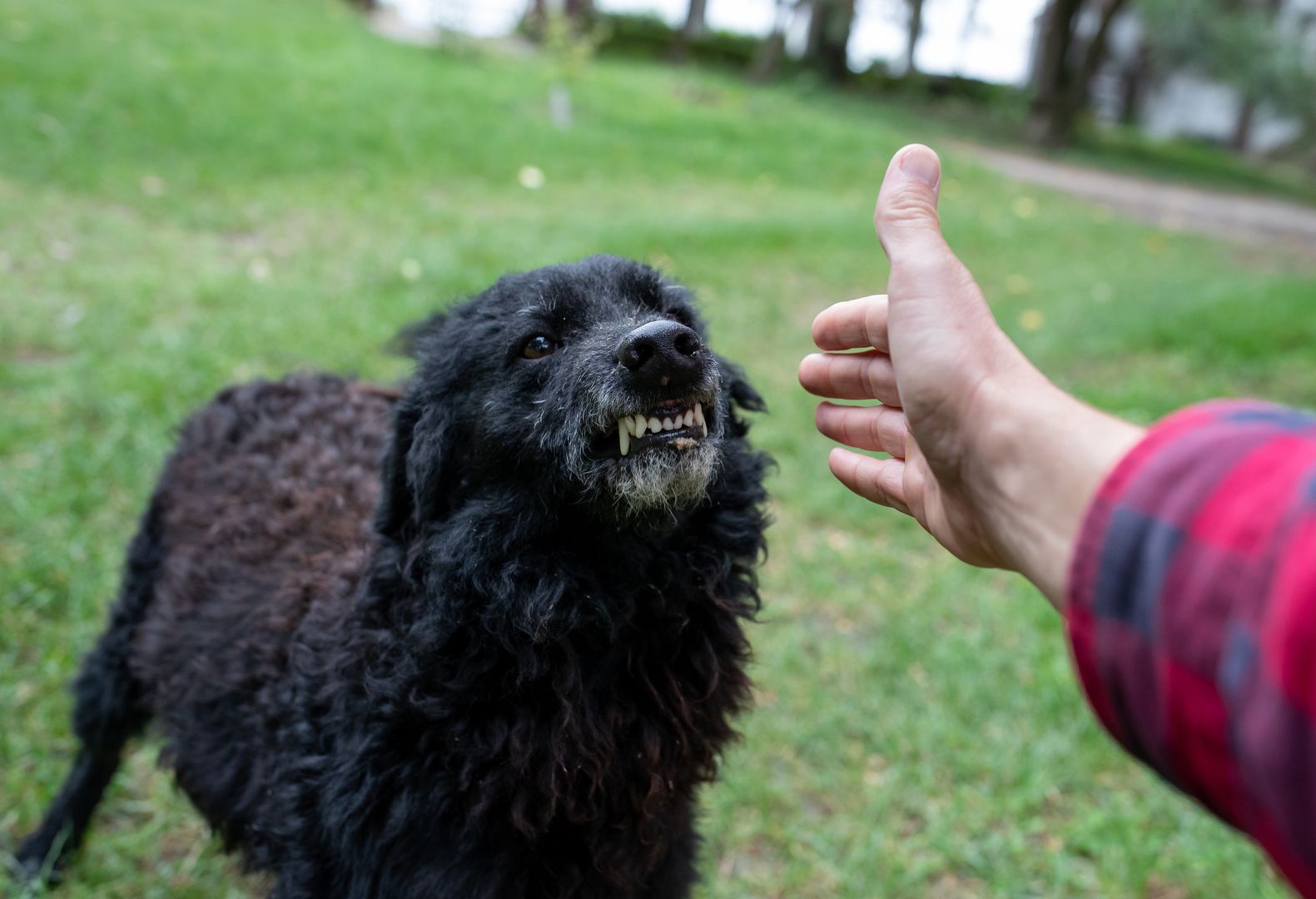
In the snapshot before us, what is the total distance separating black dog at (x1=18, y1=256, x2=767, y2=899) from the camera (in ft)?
6.40

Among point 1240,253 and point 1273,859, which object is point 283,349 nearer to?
point 1273,859

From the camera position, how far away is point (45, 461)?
15.0ft

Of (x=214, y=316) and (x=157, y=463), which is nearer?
(x=157, y=463)

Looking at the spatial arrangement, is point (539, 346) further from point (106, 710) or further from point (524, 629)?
point (106, 710)

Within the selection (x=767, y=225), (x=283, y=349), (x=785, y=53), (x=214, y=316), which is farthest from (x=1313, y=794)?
(x=785, y=53)

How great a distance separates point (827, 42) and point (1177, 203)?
16.7 meters

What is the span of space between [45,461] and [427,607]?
3.48 meters

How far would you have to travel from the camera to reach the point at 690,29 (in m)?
32.5

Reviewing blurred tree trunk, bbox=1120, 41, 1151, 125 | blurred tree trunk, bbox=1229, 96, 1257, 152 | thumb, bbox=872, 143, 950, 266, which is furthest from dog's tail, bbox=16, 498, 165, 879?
blurred tree trunk, bbox=1120, 41, 1151, 125

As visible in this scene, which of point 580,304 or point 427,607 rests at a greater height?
point 580,304

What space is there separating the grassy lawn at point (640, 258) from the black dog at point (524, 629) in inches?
43.3

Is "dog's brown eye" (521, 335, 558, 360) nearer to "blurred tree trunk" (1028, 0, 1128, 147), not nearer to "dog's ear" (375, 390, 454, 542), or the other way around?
"dog's ear" (375, 390, 454, 542)

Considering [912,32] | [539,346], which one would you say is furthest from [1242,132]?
[539,346]

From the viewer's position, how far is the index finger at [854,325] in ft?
6.21
